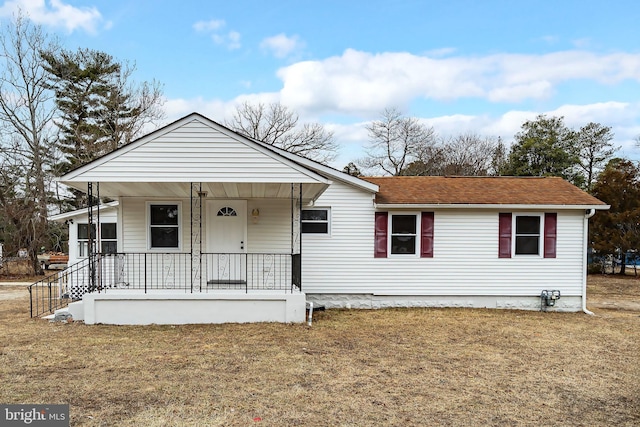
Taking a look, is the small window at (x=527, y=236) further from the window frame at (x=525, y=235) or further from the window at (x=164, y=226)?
the window at (x=164, y=226)

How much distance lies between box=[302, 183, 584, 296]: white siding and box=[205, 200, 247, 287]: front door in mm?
1678

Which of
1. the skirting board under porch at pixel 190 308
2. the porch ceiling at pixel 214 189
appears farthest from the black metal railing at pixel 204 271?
the porch ceiling at pixel 214 189

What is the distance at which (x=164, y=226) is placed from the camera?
1049cm

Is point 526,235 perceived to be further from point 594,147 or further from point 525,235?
point 594,147

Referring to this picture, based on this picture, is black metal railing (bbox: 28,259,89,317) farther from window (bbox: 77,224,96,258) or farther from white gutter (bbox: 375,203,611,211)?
white gutter (bbox: 375,203,611,211)

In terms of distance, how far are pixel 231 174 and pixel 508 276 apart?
7.80m

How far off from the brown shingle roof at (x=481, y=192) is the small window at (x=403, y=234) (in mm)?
563

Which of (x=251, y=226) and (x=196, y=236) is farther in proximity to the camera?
(x=251, y=226)

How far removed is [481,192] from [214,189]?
7322 millimetres

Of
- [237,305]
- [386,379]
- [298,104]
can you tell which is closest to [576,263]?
[386,379]

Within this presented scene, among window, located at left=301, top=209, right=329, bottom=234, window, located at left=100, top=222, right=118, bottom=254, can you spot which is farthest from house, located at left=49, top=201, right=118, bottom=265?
window, located at left=301, top=209, right=329, bottom=234

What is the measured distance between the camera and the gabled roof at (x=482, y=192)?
35.6 ft

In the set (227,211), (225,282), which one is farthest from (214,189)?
(225,282)

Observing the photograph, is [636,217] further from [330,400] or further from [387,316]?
[330,400]
